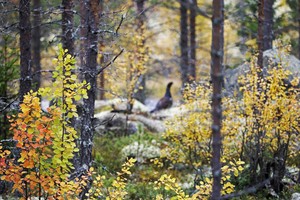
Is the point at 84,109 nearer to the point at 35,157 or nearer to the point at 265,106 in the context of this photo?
the point at 35,157

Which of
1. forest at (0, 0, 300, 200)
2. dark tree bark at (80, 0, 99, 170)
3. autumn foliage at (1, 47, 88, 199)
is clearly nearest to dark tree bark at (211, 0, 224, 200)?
forest at (0, 0, 300, 200)

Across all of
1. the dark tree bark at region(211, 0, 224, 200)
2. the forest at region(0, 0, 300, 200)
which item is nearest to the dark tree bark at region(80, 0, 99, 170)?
the forest at region(0, 0, 300, 200)

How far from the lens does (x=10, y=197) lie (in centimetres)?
917

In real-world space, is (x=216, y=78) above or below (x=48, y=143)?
above

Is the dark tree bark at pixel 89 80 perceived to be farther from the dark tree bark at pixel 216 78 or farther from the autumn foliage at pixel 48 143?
the dark tree bark at pixel 216 78

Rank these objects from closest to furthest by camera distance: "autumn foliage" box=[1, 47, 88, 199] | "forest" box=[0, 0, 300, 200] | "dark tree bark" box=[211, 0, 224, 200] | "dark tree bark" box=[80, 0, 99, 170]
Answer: "dark tree bark" box=[211, 0, 224, 200], "autumn foliage" box=[1, 47, 88, 199], "forest" box=[0, 0, 300, 200], "dark tree bark" box=[80, 0, 99, 170]

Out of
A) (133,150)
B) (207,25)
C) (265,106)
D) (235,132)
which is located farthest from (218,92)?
(207,25)

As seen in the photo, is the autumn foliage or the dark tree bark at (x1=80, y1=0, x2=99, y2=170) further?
the dark tree bark at (x1=80, y1=0, x2=99, y2=170)

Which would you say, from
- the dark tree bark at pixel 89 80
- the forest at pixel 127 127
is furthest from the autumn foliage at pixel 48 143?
the dark tree bark at pixel 89 80

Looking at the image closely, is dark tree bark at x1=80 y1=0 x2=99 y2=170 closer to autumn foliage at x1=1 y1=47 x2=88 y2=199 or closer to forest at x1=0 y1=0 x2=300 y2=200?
forest at x1=0 y1=0 x2=300 y2=200


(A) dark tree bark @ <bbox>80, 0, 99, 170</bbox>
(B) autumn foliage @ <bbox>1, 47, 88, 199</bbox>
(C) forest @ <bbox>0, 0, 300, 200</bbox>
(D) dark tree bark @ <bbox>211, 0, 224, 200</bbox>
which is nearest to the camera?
(D) dark tree bark @ <bbox>211, 0, 224, 200</bbox>

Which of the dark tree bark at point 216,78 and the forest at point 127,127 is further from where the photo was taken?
the forest at point 127,127

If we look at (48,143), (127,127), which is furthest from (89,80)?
(127,127)

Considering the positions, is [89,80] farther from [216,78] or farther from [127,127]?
[127,127]
